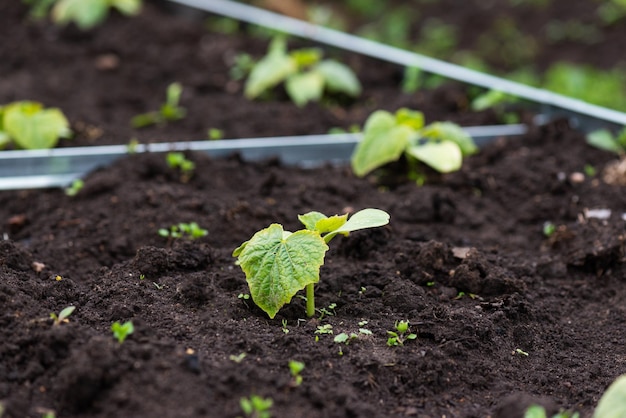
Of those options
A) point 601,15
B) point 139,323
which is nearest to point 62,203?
point 139,323

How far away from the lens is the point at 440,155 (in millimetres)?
3736

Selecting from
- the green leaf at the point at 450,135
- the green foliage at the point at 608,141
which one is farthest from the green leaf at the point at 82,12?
the green foliage at the point at 608,141

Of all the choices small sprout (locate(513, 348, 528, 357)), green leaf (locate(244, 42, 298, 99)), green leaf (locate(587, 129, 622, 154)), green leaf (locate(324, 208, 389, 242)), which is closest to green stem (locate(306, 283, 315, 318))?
green leaf (locate(324, 208, 389, 242))

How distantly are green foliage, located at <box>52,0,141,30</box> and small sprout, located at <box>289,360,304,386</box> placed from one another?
4.25m

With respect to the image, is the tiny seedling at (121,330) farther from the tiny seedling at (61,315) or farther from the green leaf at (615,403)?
the green leaf at (615,403)

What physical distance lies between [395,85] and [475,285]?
104 inches

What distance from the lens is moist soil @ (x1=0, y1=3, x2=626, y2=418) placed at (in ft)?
7.06

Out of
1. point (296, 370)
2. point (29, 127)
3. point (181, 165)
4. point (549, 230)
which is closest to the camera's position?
point (296, 370)

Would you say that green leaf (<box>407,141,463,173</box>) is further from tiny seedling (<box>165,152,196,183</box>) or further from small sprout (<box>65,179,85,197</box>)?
small sprout (<box>65,179,85,197</box>)

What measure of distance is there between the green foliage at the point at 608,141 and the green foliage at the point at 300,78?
151 centimetres

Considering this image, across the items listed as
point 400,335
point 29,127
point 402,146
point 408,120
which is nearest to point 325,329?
point 400,335

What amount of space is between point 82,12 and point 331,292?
3.86 meters

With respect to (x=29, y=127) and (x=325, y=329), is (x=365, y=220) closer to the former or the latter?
(x=325, y=329)

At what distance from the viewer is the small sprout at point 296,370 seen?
Answer: 218cm
